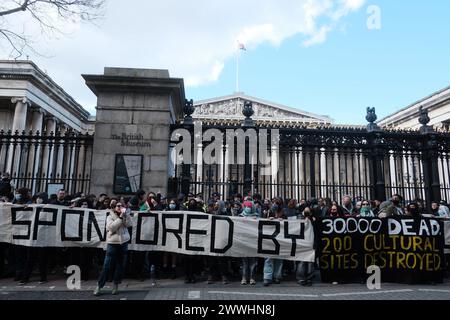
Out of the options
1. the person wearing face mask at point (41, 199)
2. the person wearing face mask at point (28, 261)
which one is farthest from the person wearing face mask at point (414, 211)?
the person wearing face mask at point (41, 199)

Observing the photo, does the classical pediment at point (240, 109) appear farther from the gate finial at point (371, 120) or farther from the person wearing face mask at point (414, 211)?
the person wearing face mask at point (414, 211)

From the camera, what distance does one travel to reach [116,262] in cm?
690

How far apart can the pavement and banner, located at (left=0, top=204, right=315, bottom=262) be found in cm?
75

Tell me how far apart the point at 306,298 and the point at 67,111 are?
42672 millimetres

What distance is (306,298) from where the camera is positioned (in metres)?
6.43

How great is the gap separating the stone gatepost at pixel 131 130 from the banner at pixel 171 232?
2.04 meters

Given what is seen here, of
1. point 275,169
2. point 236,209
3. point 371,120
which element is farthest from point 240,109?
point 236,209

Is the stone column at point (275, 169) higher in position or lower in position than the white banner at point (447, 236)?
higher

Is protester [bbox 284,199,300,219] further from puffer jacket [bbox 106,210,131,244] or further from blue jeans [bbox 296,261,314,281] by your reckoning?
puffer jacket [bbox 106,210,131,244]

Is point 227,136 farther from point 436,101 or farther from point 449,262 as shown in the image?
point 436,101

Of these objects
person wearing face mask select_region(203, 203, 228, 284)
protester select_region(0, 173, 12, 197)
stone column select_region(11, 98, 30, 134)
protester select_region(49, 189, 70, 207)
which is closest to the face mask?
person wearing face mask select_region(203, 203, 228, 284)

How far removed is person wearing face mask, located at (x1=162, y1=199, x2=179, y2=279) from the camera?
8461 mm

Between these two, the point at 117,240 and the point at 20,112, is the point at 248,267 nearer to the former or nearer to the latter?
the point at 117,240

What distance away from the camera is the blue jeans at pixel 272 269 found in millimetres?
7969
